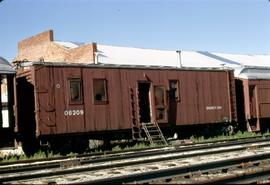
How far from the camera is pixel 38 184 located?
8.99m

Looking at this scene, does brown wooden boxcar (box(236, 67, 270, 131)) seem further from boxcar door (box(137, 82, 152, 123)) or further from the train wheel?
the train wheel

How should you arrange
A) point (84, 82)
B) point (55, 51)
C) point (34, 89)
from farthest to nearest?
1. point (55, 51)
2. point (84, 82)
3. point (34, 89)

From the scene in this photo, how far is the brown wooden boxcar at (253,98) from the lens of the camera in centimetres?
2311

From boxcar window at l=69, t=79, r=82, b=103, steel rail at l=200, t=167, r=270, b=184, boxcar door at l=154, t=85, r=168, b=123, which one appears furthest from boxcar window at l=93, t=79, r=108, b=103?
steel rail at l=200, t=167, r=270, b=184

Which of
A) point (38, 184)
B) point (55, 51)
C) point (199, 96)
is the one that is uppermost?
point (55, 51)

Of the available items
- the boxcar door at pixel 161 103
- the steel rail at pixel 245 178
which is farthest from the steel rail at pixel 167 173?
the boxcar door at pixel 161 103

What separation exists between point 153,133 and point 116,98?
2.54 metres

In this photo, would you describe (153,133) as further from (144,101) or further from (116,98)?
(116,98)

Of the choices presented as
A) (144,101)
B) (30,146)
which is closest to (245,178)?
(30,146)

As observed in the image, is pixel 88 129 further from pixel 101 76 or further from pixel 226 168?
pixel 226 168

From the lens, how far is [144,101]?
66.2ft

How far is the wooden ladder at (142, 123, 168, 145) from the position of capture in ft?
61.4

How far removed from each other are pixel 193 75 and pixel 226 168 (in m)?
11.9

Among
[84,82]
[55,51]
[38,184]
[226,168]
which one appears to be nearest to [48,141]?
[84,82]
